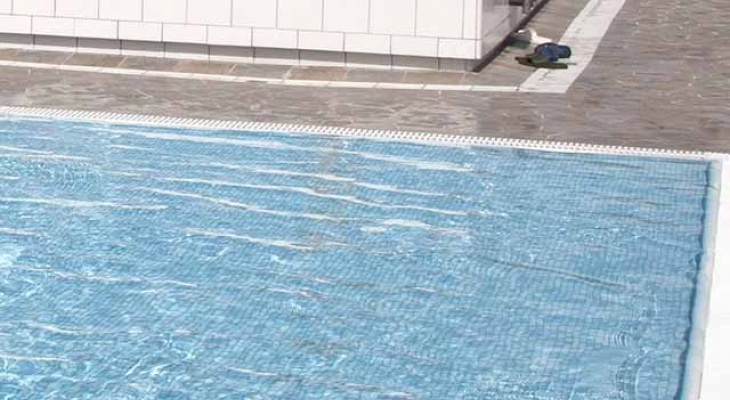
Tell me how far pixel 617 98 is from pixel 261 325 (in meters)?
5.52

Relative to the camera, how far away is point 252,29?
1297 centimetres

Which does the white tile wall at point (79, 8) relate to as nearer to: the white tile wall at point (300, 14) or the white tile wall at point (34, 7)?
the white tile wall at point (34, 7)

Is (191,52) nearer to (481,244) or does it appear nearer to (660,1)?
(481,244)

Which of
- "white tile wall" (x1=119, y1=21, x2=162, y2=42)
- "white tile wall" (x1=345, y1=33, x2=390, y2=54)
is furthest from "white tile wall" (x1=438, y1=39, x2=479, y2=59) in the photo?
"white tile wall" (x1=119, y1=21, x2=162, y2=42)

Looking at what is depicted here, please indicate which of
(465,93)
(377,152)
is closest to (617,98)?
(465,93)

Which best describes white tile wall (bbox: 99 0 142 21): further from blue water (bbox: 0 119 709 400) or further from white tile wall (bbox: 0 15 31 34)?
blue water (bbox: 0 119 709 400)

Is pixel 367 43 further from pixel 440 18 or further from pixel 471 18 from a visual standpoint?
pixel 471 18

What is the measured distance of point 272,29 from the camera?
1294cm

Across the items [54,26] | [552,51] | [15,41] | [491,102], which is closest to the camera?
[491,102]

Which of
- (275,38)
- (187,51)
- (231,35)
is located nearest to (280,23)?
(275,38)

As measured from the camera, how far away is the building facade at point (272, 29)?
12680 millimetres

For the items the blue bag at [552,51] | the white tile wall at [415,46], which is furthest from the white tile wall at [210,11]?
the blue bag at [552,51]

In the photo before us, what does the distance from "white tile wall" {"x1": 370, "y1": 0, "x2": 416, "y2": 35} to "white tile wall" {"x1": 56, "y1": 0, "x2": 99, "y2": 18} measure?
7.90ft

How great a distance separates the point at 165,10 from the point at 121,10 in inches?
15.4
